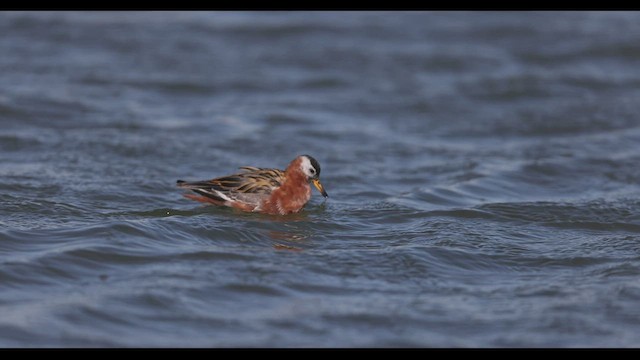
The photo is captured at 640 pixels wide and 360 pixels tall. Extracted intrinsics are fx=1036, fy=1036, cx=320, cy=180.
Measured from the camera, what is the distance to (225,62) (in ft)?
59.0

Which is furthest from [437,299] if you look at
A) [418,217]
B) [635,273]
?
[418,217]

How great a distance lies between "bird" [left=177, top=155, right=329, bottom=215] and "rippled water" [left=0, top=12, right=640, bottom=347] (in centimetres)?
20

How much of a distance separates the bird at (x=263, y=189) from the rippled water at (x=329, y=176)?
8.0 inches

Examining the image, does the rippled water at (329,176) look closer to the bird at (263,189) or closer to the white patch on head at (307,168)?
the bird at (263,189)

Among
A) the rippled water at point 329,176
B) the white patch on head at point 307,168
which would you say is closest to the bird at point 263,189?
the white patch on head at point 307,168

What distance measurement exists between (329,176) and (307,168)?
6.00 feet

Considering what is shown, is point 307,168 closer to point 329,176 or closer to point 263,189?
point 263,189

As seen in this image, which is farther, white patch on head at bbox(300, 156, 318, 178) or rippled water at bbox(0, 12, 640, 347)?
Answer: white patch on head at bbox(300, 156, 318, 178)

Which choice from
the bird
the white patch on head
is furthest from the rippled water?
the white patch on head

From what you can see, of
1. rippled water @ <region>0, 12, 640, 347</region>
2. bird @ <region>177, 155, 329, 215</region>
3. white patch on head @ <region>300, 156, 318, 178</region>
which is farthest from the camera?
white patch on head @ <region>300, 156, 318, 178</region>

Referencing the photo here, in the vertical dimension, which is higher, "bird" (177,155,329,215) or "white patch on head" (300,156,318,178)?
"white patch on head" (300,156,318,178)

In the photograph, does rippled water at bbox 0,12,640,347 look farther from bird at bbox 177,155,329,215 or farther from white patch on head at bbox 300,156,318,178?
white patch on head at bbox 300,156,318,178

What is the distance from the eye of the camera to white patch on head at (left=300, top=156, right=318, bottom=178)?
10.1 m
